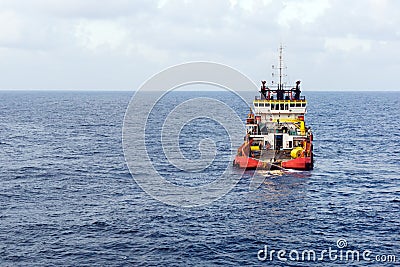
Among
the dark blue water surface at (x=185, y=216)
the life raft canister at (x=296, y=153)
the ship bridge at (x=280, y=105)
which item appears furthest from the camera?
the ship bridge at (x=280, y=105)

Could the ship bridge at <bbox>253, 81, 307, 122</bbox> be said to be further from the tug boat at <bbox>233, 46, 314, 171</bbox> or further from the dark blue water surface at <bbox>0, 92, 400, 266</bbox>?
the dark blue water surface at <bbox>0, 92, 400, 266</bbox>

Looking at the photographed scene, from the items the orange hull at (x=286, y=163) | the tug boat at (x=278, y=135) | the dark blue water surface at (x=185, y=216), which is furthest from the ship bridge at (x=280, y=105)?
the orange hull at (x=286, y=163)

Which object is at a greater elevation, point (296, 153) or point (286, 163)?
point (296, 153)

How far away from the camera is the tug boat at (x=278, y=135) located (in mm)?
71250

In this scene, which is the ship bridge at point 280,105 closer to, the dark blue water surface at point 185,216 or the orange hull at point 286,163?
the dark blue water surface at point 185,216

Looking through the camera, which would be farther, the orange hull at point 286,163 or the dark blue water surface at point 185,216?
the orange hull at point 286,163

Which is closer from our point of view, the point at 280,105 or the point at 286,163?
the point at 286,163

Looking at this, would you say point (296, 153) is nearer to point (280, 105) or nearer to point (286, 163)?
point (286, 163)

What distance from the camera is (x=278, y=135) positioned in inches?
3061

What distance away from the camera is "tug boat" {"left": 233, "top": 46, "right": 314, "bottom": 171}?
71.2m

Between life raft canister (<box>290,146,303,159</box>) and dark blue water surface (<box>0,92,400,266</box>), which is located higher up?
life raft canister (<box>290,146,303,159</box>)

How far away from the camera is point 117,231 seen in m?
45.5

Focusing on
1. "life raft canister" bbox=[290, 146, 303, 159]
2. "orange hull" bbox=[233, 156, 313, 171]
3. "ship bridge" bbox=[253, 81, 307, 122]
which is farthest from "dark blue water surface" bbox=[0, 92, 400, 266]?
"ship bridge" bbox=[253, 81, 307, 122]

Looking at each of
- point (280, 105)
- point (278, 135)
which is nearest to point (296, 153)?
point (278, 135)
